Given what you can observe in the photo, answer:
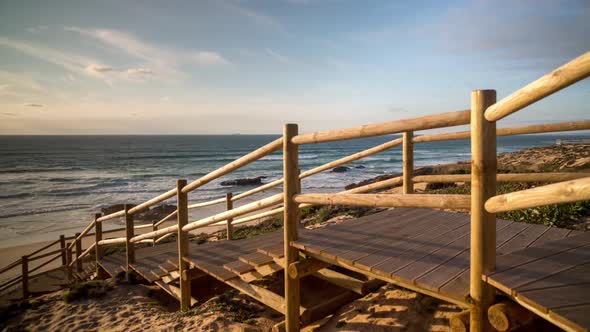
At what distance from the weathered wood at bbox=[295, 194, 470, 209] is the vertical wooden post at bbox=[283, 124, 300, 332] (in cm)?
10

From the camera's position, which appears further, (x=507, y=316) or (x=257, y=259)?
(x=257, y=259)

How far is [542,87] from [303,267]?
7.18ft

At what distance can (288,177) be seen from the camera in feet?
9.00

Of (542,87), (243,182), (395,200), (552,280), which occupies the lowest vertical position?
(243,182)

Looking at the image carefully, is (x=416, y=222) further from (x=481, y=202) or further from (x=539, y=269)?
(x=481, y=202)

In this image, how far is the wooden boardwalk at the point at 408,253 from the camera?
1.87 m

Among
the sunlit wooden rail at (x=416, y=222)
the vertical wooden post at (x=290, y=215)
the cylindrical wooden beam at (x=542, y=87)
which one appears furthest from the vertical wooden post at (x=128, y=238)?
the cylindrical wooden beam at (x=542, y=87)

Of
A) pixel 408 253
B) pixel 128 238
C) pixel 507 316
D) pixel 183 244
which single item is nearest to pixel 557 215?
pixel 408 253

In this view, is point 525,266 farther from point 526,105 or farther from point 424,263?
point 526,105

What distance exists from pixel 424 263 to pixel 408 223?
51.1 inches

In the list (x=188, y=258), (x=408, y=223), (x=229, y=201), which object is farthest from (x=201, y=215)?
(x=408, y=223)

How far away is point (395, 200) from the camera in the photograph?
2.06 metres

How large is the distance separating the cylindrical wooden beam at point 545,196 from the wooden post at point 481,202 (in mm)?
70

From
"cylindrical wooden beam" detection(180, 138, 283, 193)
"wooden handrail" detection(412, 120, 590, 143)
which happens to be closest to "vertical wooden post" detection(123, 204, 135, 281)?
"cylindrical wooden beam" detection(180, 138, 283, 193)
